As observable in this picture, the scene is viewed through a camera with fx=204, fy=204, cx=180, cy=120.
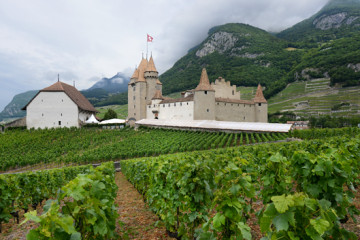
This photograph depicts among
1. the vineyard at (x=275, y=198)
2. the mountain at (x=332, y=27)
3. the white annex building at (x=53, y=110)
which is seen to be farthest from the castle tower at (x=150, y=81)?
the mountain at (x=332, y=27)

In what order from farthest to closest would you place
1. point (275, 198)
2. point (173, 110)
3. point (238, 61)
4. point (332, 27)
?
point (332, 27)
point (238, 61)
point (173, 110)
point (275, 198)

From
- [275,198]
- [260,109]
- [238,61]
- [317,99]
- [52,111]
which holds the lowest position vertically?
[275,198]

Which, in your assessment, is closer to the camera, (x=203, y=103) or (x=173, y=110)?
(x=203, y=103)

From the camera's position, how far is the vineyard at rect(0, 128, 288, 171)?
25408mm

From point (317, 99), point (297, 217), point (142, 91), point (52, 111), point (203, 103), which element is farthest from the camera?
point (317, 99)

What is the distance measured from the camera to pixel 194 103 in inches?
1601

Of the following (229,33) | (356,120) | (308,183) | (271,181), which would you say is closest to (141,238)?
(271,181)

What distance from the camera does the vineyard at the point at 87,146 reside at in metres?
25.4

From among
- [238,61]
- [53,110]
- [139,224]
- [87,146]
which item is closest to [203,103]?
[87,146]

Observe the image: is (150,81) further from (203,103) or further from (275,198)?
(275,198)

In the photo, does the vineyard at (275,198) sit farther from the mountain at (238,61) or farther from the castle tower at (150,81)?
the mountain at (238,61)

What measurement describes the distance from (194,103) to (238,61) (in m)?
109

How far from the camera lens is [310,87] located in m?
81.9

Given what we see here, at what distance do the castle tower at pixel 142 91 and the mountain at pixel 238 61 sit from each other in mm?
62247
